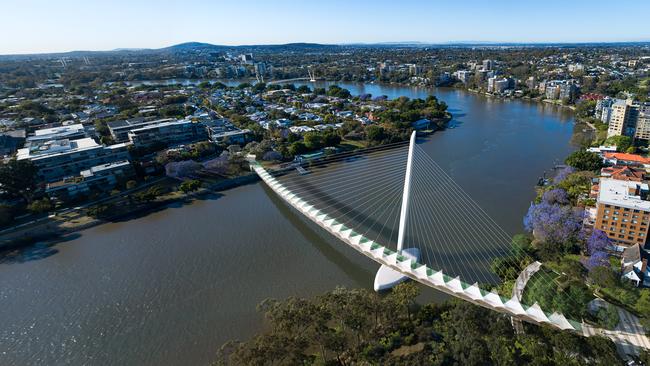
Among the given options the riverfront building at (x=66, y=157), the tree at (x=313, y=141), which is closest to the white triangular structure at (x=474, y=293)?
the tree at (x=313, y=141)

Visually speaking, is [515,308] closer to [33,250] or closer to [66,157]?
[33,250]

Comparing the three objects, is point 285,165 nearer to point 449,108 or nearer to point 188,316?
point 188,316

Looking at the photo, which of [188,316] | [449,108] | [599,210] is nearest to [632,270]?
[599,210]

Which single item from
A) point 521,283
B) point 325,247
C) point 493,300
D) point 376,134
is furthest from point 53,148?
point 521,283

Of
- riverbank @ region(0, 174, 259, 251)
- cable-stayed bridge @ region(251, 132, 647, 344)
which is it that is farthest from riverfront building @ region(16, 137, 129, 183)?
cable-stayed bridge @ region(251, 132, 647, 344)

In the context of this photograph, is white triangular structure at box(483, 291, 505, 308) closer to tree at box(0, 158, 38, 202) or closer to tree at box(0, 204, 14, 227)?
tree at box(0, 204, 14, 227)

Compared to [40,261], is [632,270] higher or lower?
higher
